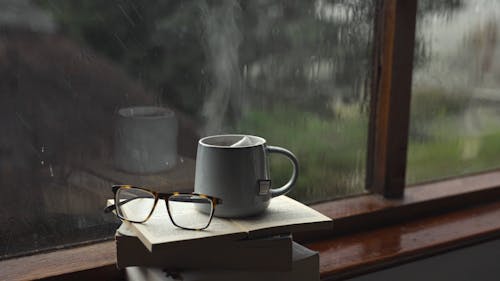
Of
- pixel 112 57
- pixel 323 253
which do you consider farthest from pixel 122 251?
pixel 323 253

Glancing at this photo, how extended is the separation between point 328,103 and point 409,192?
0.30 metres

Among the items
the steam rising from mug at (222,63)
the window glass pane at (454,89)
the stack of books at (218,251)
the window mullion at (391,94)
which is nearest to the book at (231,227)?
the stack of books at (218,251)

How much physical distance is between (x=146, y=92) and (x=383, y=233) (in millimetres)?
565

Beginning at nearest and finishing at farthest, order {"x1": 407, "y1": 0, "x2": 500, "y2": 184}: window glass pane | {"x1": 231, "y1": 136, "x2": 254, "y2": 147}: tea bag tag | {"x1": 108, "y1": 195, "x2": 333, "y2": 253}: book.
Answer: {"x1": 108, "y1": 195, "x2": 333, "y2": 253}: book, {"x1": 231, "y1": 136, "x2": 254, "y2": 147}: tea bag tag, {"x1": 407, "y1": 0, "x2": 500, "y2": 184}: window glass pane

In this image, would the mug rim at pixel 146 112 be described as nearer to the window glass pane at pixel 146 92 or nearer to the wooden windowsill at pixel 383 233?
the window glass pane at pixel 146 92

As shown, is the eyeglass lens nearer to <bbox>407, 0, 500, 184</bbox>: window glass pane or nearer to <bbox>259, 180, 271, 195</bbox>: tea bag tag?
<bbox>259, 180, 271, 195</bbox>: tea bag tag

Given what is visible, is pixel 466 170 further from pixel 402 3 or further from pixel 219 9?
pixel 219 9

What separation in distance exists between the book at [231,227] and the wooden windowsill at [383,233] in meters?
0.14

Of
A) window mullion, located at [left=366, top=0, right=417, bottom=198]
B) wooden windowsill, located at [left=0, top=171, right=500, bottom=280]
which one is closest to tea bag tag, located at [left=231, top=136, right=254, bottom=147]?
wooden windowsill, located at [left=0, top=171, right=500, bottom=280]

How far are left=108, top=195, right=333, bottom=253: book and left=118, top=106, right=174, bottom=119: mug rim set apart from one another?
0.17 m

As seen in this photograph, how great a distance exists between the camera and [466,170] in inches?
53.7

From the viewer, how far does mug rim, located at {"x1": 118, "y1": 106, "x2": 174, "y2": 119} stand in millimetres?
890

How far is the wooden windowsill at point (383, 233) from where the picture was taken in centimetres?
83

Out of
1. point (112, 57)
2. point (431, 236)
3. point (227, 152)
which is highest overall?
point (112, 57)
